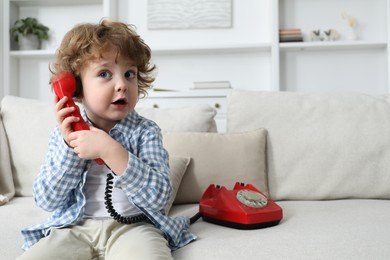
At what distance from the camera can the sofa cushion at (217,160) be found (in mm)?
1700

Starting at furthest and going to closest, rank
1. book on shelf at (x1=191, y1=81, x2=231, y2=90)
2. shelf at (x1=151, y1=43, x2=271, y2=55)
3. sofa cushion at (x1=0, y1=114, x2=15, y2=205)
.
A: 1. shelf at (x1=151, y1=43, x2=271, y2=55)
2. book on shelf at (x1=191, y1=81, x2=231, y2=90)
3. sofa cushion at (x1=0, y1=114, x2=15, y2=205)

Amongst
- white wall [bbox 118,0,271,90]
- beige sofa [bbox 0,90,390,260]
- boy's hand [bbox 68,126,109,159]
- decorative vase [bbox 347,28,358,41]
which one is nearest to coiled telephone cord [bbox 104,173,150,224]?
boy's hand [bbox 68,126,109,159]

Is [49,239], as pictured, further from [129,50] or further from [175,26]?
[175,26]

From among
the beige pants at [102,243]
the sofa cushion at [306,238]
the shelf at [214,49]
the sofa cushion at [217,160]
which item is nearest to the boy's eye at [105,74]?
the beige pants at [102,243]

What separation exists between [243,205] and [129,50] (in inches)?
21.4

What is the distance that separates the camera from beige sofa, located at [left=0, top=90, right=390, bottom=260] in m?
1.70

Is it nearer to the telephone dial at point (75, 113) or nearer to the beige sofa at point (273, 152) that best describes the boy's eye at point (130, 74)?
the telephone dial at point (75, 113)

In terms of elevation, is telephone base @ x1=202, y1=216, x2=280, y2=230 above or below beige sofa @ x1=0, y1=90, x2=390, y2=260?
below

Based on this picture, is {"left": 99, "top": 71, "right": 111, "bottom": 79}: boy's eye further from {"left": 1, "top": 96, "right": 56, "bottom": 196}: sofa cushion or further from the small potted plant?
the small potted plant

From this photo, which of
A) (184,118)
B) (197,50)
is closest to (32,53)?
(197,50)

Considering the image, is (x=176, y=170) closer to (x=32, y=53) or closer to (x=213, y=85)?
(x=213, y=85)

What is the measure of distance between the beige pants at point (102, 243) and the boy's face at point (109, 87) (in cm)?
28

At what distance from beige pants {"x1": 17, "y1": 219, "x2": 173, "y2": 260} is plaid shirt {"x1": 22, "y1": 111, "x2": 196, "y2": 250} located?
4 cm

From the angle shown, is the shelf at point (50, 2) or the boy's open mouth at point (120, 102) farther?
the shelf at point (50, 2)
